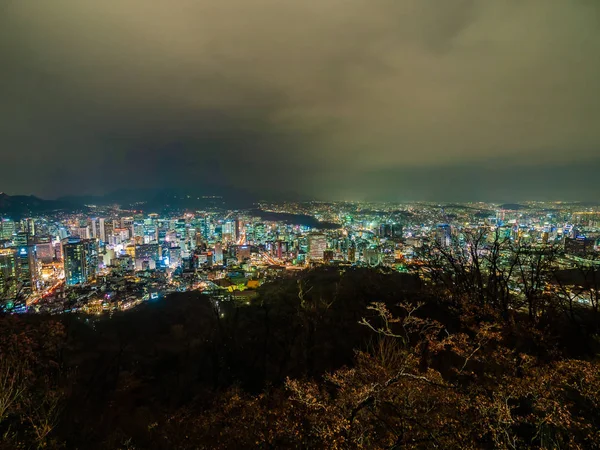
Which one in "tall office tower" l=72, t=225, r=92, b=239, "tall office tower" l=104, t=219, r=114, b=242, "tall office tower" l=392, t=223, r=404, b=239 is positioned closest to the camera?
"tall office tower" l=392, t=223, r=404, b=239

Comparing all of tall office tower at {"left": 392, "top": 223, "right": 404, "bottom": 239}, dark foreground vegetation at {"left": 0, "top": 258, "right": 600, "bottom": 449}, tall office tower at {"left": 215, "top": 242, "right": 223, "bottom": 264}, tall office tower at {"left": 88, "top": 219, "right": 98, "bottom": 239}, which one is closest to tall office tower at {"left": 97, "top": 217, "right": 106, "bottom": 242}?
tall office tower at {"left": 88, "top": 219, "right": 98, "bottom": 239}

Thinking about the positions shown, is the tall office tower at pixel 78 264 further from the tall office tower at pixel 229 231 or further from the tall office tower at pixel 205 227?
the tall office tower at pixel 229 231

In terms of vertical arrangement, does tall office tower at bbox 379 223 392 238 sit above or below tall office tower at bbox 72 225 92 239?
above

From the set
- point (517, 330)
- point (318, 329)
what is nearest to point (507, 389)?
point (517, 330)

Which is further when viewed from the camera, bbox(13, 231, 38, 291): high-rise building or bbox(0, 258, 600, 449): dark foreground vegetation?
bbox(13, 231, 38, 291): high-rise building

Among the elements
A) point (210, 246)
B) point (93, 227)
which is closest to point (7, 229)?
point (93, 227)

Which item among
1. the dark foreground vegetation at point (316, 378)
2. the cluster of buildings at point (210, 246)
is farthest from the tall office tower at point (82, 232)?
the dark foreground vegetation at point (316, 378)

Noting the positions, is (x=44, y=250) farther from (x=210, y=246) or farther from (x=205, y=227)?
(x=205, y=227)

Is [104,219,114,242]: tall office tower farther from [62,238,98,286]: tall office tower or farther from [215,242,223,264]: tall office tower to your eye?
[215,242,223,264]: tall office tower
